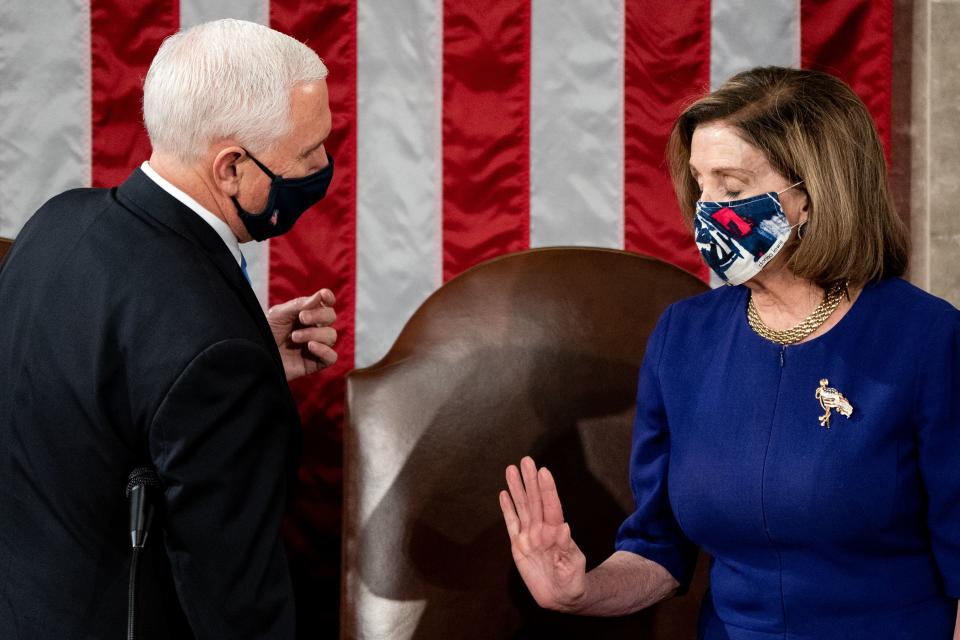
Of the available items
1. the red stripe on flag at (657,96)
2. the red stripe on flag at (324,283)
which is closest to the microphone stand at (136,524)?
the red stripe on flag at (324,283)

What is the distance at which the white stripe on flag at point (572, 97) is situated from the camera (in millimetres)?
2641

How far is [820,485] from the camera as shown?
5.07 ft

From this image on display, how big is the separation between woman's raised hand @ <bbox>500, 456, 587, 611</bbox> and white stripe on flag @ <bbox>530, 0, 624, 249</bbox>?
3.60 feet

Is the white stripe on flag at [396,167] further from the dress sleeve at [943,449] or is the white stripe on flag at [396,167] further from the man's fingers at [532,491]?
Answer: the dress sleeve at [943,449]

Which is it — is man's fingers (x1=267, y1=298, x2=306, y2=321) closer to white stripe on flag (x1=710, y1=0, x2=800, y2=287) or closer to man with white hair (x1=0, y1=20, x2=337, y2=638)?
man with white hair (x1=0, y1=20, x2=337, y2=638)

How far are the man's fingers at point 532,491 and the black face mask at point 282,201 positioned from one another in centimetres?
52

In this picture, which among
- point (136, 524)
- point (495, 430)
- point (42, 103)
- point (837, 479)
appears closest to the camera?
point (136, 524)

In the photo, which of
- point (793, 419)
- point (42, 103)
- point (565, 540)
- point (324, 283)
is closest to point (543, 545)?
point (565, 540)

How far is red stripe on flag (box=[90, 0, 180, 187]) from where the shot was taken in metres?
2.59

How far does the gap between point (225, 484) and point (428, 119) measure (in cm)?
150

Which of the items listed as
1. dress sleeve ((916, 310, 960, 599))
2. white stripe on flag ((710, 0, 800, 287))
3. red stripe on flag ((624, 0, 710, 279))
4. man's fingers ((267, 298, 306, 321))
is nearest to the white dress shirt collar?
man's fingers ((267, 298, 306, 321))

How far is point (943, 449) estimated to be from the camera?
59.0 inches

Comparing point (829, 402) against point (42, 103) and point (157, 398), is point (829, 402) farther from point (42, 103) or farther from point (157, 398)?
point (42, 103)

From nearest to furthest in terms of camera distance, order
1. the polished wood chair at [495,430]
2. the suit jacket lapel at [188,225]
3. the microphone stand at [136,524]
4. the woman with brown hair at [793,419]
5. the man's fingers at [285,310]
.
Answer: the microphone stand at [136,524], the suit jacket lapel at [188,225], the woman with brown hair at [793,419], the man's fingers at [285,310], the polished wood chair at [495,430]
